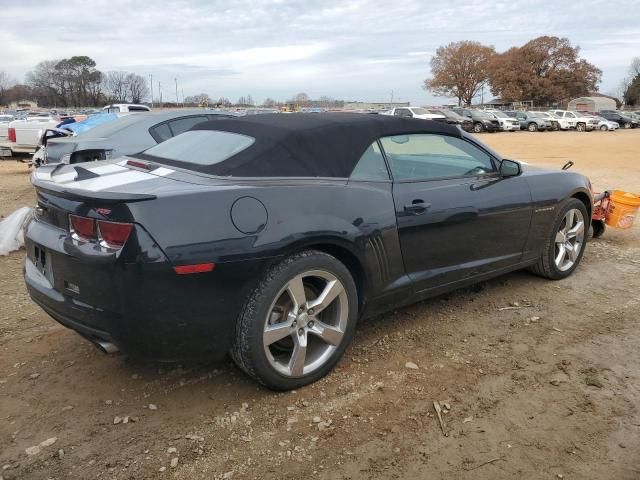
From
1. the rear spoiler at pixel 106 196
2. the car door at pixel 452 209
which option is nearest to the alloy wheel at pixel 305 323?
the car door at pixel 452 209

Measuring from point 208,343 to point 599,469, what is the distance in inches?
72.9

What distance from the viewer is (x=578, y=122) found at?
142 ft

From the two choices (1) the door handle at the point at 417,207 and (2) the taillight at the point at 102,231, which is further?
(1) the door handle at the point at 417,207

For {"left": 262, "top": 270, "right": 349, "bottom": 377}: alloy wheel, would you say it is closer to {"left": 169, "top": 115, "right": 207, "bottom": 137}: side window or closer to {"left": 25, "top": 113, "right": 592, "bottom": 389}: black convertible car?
{"left": 25, "top": 113, "right": 592, "bottom": 389}: black convertible car

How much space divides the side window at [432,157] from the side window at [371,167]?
7 cm

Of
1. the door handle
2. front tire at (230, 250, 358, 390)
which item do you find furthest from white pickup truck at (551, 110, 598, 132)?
front tire at (230, 250, 358, 390)

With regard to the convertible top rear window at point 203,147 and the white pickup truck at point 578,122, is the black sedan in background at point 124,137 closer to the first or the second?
the convertible top rear window at point 203,147

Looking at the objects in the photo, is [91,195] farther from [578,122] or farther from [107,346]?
[578,122]

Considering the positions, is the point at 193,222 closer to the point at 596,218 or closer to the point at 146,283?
the point at 146,283

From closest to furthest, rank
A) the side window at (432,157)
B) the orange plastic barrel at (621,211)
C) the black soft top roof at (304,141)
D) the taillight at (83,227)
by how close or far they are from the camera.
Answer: the taillight at (83,227), the black soft top roof at (304,141), the side window at (432,157), the orange plastic barrel at (621,211)

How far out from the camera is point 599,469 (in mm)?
2396

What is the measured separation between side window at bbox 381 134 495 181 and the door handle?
0.58 ft

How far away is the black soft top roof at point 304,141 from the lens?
294 centimetres

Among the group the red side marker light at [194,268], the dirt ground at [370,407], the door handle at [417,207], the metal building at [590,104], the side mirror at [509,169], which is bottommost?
the dirt ground at [370,407]
